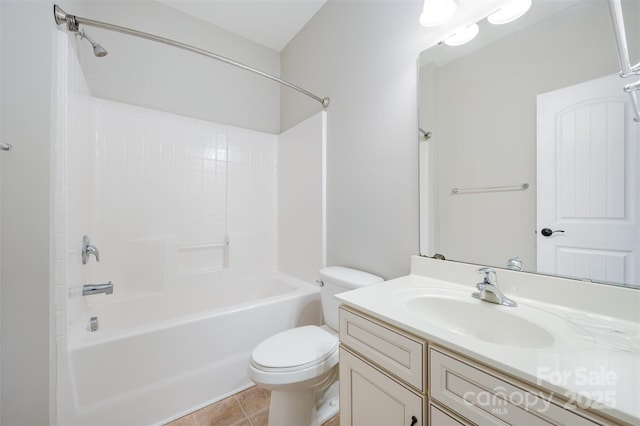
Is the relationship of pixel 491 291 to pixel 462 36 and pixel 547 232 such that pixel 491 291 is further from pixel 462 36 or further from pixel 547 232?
pixel 462 36

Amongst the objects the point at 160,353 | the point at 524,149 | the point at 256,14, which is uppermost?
the point at 256,14

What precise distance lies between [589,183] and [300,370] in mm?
1284

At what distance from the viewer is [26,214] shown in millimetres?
996

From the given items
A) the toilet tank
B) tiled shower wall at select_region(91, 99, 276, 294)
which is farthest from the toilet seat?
tiled shower wall at select_region(91, 99, 276, 294)

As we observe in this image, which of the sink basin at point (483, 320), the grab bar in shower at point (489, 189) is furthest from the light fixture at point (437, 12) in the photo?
the sink basin at point (483, 320)

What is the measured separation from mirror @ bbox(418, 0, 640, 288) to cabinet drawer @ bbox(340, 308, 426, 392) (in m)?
0.56

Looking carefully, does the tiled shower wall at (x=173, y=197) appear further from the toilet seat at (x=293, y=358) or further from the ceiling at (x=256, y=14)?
the toilet seat at (x=293, y=358)

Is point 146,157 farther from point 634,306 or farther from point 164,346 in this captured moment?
point 634,306

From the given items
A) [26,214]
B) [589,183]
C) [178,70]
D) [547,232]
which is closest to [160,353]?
[26,214]

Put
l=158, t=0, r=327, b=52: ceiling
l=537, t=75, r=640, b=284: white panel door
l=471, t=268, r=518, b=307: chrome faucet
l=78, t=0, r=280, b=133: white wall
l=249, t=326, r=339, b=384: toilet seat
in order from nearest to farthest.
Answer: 1. l=537, t=75, r=640, b=284: white panel door
2. l=471, t=268, r=518, b=307: chrome faucet
3. l=249, t=326, r=339, b=384: toilet seat
4. l=78, t=0, r=280, b=133: white wall
5. l=158, t=0, r=327, b=52: ceiling

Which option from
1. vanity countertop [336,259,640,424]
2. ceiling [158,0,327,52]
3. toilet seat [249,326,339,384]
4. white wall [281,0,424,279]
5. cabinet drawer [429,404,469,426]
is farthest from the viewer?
ceiling [158,0,327,52]

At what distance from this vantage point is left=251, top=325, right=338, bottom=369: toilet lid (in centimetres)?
111

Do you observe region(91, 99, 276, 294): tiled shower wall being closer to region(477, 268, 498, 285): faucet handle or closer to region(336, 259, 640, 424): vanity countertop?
region(336, 259, 640, 424): vanity countertop

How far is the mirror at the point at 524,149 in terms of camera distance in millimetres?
752
